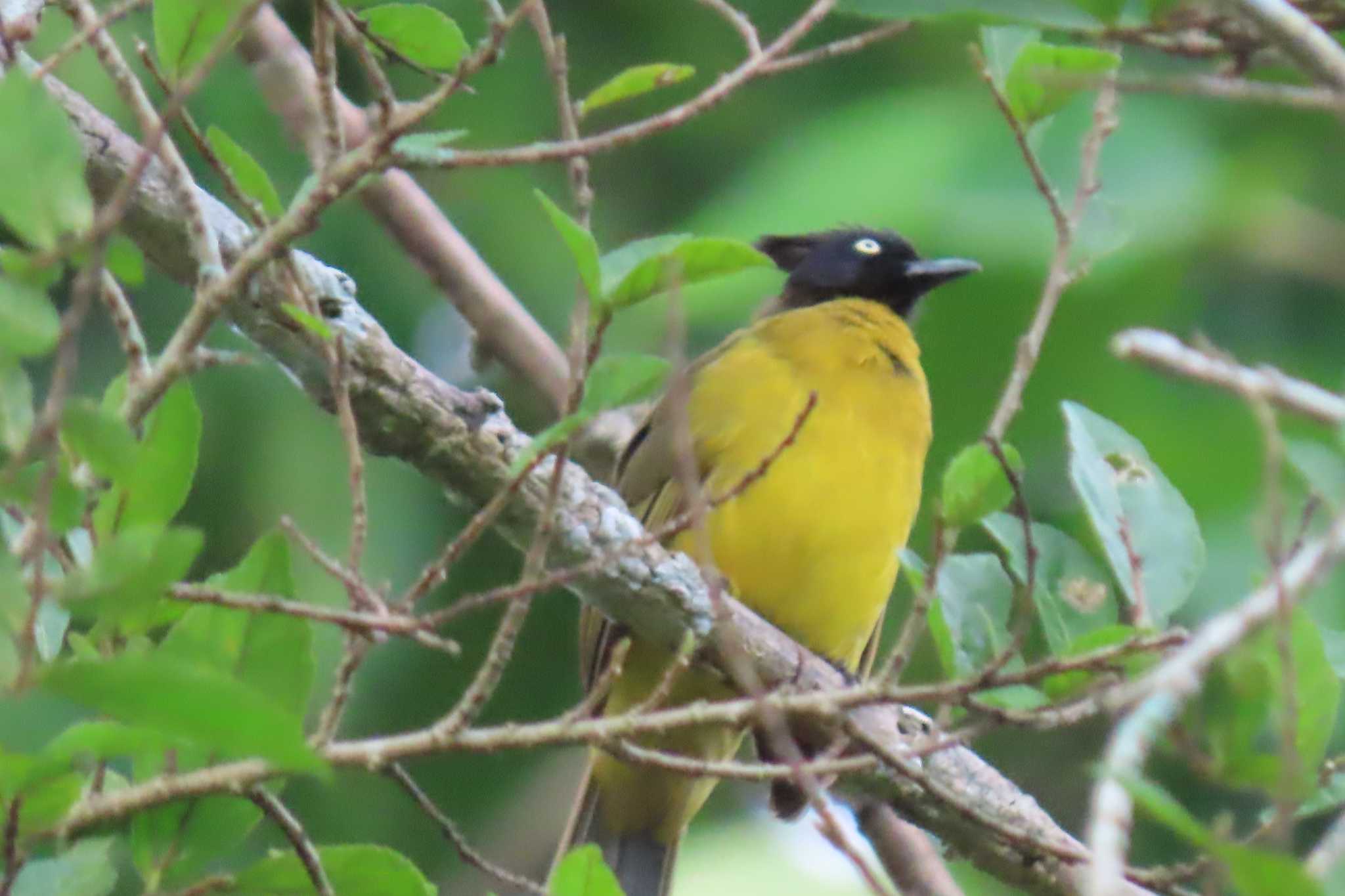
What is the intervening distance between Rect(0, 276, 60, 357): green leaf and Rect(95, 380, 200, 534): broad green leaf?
33 cm

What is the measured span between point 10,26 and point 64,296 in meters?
3.19

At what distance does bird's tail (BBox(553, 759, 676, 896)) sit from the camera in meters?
4.13

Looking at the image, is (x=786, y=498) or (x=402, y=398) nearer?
(x=402, y=398)

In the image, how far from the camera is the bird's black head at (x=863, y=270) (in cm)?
473

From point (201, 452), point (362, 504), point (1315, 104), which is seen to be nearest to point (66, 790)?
point (362, 504)

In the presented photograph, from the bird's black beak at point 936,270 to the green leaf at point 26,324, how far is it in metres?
3.23

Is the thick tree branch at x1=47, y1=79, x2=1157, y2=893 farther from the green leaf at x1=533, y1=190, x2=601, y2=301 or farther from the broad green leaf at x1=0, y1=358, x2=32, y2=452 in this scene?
the broad green leaf at x1=0, y1=358, x2=32, y2=452

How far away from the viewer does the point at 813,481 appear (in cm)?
384

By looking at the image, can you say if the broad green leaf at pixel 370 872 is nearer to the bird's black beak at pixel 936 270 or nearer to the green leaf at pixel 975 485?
the green leaf at pixel 975 485

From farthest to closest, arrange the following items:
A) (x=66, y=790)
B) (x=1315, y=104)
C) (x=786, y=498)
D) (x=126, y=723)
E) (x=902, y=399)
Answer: (x=902, y=399) < (x=786, y=498) < (x=66, y=790) < (x=126, y=723) < (x=1315, y=104)

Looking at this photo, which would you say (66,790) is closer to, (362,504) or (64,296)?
(362,504)

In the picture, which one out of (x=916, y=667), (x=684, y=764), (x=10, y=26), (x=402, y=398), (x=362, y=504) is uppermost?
(x=10, y=26)

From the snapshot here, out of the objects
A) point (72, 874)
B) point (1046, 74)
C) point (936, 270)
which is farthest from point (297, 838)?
point (936, 270)

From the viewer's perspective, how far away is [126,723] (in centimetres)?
172
